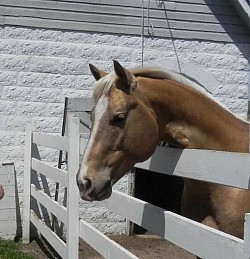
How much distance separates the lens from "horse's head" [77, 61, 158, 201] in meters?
3.23

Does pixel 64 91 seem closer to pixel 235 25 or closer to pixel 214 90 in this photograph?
pixel 214 90

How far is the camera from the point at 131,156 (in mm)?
3377

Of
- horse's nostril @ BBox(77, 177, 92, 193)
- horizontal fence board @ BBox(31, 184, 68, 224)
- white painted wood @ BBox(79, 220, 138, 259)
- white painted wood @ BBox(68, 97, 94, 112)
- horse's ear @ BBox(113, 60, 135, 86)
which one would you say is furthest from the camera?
white painted wood @ BBox(68, 97, 94, 112)

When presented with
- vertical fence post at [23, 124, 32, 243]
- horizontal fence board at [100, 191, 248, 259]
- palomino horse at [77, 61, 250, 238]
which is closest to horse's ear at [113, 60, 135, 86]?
palomino horse at [77, 61, 250, 238]

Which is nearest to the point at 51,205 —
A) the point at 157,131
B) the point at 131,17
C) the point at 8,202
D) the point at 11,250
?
the point at 11,250

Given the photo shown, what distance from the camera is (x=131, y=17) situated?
9.15 m

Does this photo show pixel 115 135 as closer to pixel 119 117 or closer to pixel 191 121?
pixel 119 117

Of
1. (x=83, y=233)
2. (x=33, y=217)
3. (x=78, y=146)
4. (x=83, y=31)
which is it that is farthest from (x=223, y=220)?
(x=83, y=31)

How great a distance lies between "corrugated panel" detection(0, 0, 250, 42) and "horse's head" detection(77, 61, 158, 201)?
18.3 feet

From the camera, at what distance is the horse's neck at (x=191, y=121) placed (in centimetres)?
361

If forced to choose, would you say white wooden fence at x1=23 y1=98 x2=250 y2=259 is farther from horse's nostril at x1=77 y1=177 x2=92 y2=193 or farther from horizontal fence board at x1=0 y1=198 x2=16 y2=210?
horizontal fence board at x1=0 y1=198 x2=16 y2=210

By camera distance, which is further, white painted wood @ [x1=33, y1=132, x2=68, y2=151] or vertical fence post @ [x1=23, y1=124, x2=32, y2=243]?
vertical fence post @ [x1=23, y1=124, x2=32, y2=243]

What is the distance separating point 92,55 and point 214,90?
2015mm

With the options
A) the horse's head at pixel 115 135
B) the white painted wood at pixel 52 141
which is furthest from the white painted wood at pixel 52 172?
the horse's head at pixel 115 135
